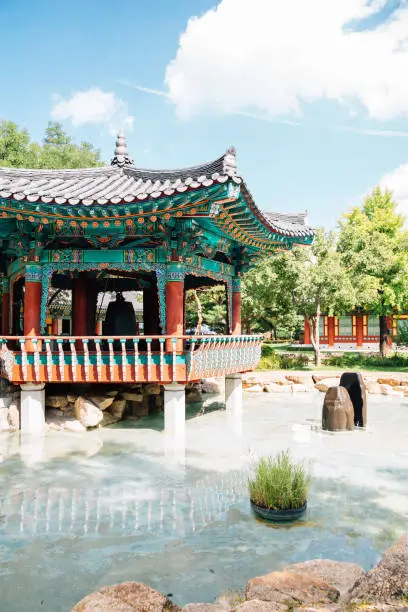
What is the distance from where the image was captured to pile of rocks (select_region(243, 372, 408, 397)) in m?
19.4

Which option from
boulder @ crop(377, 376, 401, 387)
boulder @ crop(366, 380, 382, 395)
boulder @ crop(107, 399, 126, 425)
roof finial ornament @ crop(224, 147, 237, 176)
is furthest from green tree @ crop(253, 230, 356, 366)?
roof finial ornament @ crop(224, 147, 237, 176)

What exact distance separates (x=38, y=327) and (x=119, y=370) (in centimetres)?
231

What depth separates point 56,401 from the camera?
12359mm

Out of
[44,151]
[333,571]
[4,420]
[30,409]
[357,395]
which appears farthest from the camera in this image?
[44,151]

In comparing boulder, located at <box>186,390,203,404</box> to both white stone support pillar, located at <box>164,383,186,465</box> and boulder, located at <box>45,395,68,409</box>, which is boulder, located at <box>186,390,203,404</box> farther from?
white stone support pillar, located at <box>164,383,186,465</box>

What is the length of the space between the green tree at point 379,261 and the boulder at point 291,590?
23594 millimetres

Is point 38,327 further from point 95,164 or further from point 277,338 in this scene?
point 277,338

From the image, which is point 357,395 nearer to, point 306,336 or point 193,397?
point 193,397

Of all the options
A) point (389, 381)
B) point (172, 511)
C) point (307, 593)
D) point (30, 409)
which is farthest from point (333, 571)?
point (389, 381)

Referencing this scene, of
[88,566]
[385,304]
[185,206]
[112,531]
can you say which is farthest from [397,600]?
[385,304]

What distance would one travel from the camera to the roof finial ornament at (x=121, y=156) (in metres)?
14.0

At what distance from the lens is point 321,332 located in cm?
4503

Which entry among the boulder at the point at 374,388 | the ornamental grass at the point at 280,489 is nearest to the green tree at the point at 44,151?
the boulder at the point at 374,388

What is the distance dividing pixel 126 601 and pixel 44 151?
37.9 m
